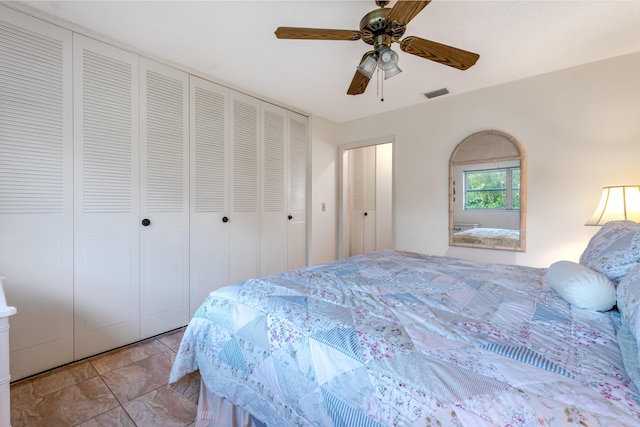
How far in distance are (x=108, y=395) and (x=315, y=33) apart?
7.85 ft

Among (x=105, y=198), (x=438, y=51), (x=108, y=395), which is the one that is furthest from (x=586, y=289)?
(x=105, y=198)

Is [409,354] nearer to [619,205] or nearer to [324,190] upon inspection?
[619,205]

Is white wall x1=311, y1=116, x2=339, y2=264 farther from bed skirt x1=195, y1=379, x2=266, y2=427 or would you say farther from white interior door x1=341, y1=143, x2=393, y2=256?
bed skirt x1=195, y1=379, x2=266, y2=427

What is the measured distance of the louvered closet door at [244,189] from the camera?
2.91 metres

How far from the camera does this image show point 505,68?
2.50 metres

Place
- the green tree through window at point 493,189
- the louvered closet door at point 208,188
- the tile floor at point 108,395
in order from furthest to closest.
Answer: the green tree through window at point 493,189 < the louvered closet door at point 208,188 < the tile floor at point 108,395

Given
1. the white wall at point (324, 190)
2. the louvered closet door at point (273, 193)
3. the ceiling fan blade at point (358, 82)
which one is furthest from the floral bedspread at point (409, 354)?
the white wall at point (324, 190)

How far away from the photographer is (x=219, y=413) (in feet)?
4.17

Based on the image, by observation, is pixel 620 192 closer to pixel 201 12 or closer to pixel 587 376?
pixel 587 376

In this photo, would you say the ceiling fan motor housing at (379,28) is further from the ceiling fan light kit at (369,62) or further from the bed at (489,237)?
the bed at (489,237)

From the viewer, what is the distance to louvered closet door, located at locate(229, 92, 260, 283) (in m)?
2.91

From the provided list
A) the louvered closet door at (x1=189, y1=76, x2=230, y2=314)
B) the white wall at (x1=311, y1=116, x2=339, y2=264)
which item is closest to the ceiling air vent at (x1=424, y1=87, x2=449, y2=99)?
the white wall at (x1=311, y1=116, x2=339, y2=264)

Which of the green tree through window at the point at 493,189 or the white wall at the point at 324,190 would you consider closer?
the green tree through window at the point at 493,189

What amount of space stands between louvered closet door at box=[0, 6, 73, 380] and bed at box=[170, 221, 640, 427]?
125cm
